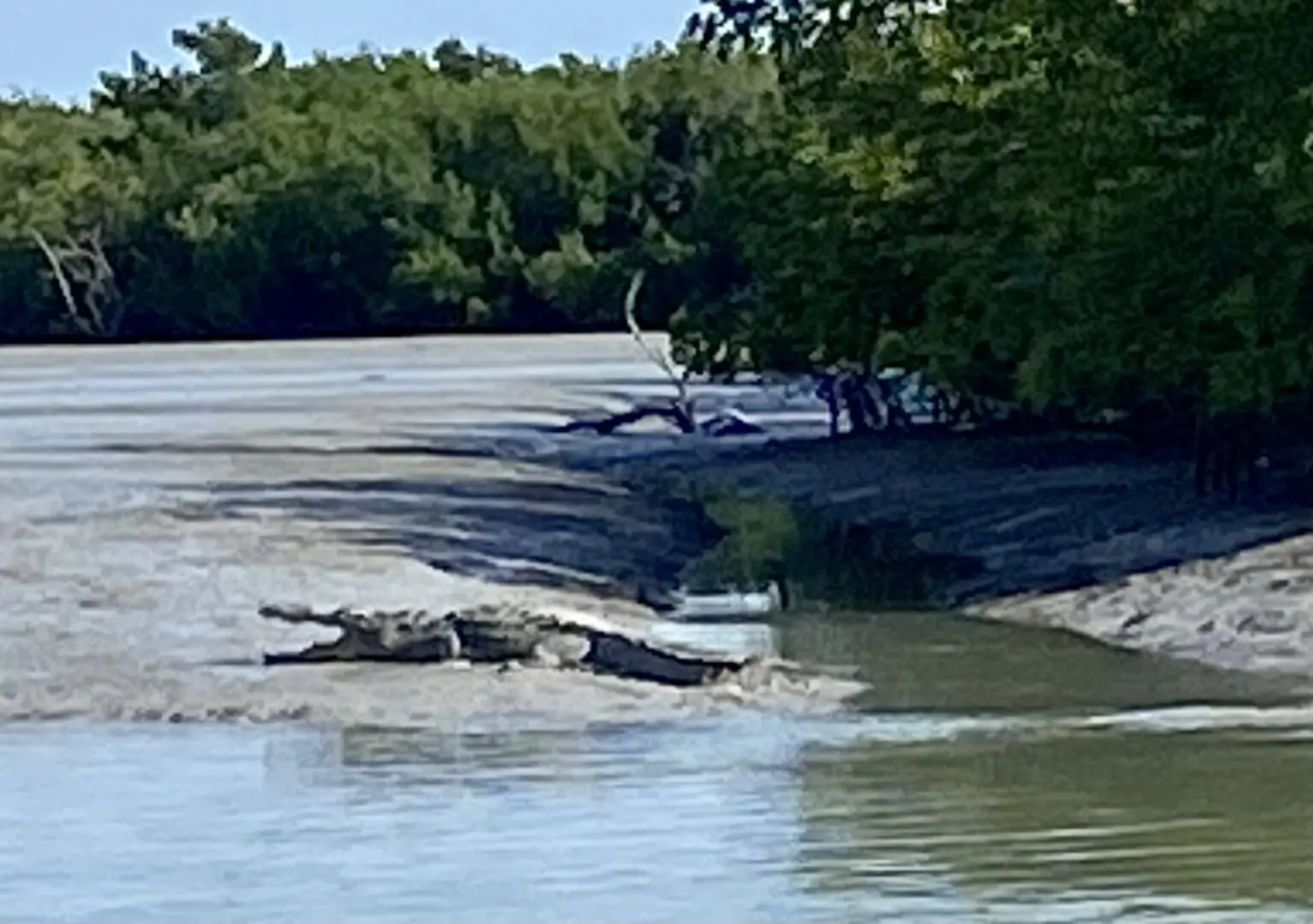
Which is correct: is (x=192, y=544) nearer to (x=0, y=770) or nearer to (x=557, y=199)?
(x=0, y=770)

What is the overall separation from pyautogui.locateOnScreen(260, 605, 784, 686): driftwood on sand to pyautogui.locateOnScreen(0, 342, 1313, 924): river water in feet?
1.89

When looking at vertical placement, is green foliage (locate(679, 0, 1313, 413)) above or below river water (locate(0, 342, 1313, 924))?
above

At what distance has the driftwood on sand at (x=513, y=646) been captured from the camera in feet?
62.2

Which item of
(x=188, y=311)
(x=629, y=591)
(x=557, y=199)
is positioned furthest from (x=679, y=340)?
(x=188, y=311)

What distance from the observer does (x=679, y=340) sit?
4269cm

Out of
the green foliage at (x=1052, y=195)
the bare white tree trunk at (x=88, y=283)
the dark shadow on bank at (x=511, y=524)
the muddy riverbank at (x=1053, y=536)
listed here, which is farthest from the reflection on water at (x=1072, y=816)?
the bare white tree trunk at (x=88, y=283)

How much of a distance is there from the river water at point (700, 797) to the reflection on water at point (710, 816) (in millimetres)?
24

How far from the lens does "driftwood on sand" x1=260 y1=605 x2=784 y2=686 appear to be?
746 inches

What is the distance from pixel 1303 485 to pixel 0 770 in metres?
13.5

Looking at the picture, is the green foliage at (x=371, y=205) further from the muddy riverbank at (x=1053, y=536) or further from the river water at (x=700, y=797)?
→ the river water at (x=700, y=797)

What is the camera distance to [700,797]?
1524cm

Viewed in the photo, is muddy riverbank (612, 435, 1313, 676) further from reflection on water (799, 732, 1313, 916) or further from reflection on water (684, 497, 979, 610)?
reflection on water (799, 732, 1313, 916)

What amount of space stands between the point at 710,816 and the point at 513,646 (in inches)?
187

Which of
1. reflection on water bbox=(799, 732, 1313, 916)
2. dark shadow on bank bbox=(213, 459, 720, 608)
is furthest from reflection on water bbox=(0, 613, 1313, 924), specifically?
dark shadow on bank bbox=(213, 459, 720, 608)
